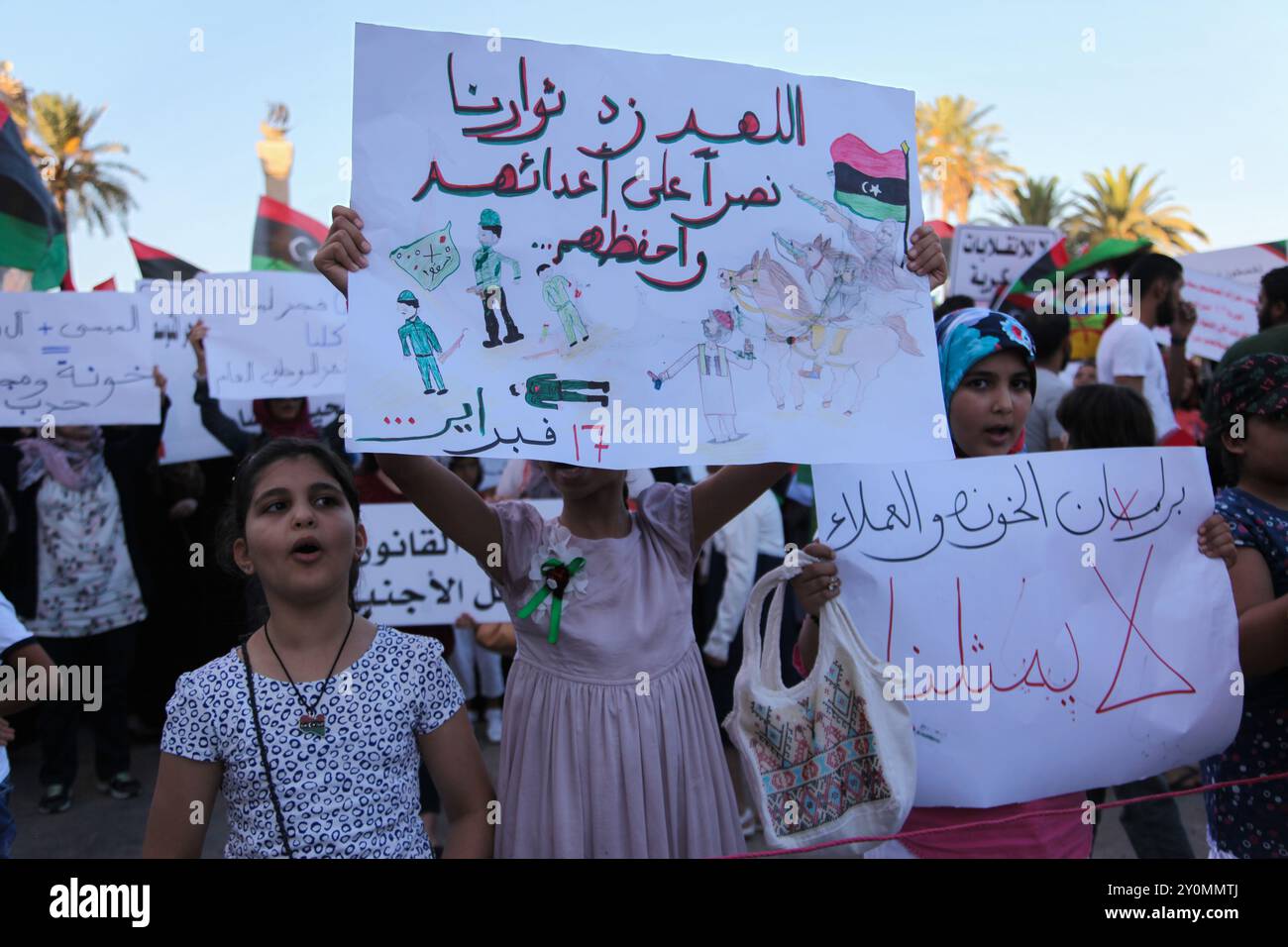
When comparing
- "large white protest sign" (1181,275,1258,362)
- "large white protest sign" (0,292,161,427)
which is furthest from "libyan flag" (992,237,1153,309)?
"large white protest sign" (0,292,161,427)

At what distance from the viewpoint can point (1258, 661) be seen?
2307 mm

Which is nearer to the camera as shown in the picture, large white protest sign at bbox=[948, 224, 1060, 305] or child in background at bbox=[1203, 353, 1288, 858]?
child in background at bbox=[1203, 353, 1288, 858]

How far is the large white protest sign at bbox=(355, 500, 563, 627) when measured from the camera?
467 cm

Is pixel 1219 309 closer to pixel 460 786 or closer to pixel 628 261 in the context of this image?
pixel 628 261

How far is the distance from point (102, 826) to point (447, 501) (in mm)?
3878

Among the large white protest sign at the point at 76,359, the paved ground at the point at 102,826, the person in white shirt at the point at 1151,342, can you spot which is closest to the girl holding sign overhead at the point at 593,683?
the paved ground at the point at 102,826

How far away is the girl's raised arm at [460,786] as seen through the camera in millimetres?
1954

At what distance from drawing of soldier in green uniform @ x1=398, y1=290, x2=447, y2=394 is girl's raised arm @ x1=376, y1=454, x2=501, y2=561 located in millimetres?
247

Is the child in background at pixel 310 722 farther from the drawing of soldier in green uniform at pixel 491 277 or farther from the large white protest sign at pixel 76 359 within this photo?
the large white protest sign at pixel 76 359

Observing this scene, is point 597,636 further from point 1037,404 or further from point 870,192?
point 1037,404

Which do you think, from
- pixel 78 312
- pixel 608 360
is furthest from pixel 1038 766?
pixel 78 312

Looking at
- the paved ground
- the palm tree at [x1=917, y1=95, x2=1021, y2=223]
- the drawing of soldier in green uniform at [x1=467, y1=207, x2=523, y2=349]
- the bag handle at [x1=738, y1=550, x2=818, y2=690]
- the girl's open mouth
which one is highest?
the palm tree at [x1=917, y1=95, x2=1021, y2=223]

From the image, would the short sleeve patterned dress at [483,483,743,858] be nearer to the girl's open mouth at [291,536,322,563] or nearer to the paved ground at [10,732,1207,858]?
the girl's open mouth at [291,536,322,563]
